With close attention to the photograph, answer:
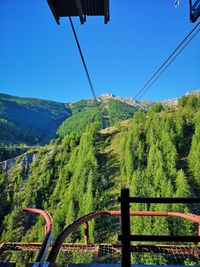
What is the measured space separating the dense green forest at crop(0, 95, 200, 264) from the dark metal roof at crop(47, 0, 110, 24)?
1304 inches

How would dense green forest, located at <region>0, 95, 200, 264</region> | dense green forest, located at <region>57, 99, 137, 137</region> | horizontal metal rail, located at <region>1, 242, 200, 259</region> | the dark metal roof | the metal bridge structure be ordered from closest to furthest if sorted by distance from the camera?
the metal bridge structure < the dark metal roof < horizontal metal rail, located at <region>1, 242, 200, 259</region> < dense green forest, located at <region>0, 95, 200, 264</region> < dense green forest, located at <region>57, 99, 137, 137</region>

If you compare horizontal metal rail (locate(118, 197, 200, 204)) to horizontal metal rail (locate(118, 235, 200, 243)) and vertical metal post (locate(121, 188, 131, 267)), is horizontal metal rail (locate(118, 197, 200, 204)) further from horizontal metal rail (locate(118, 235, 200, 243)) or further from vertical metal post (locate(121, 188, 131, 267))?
horizontal metal rail (locate(118, 235, 200, 243))

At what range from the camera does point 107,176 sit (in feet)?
207

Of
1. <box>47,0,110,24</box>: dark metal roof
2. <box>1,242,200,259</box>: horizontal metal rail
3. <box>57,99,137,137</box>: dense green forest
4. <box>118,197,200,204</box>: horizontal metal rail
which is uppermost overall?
<box>57,99,137,137</box>: dense green forest

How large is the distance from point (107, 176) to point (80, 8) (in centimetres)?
6027

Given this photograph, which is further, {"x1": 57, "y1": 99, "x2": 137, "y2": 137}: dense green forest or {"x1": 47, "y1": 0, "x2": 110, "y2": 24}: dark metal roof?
{"x1": 57, "y1": 99, "x2": 137, "y2": 137}: dense green forest

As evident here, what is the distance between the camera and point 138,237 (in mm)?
2172

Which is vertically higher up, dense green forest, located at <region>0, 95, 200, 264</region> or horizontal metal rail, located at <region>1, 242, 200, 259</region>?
dense green forest, located at <region>0, 95, 200, 264</region>

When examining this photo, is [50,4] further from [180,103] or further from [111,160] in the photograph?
[180,103]

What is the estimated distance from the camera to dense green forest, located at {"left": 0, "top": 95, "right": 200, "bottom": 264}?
45938 mm

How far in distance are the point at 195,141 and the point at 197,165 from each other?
7.99 m

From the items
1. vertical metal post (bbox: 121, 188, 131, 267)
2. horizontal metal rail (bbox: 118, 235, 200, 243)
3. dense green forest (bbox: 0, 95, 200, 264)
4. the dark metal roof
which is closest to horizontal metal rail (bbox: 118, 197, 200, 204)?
vertical metal post (bbox: 121, 188, 131, 267)

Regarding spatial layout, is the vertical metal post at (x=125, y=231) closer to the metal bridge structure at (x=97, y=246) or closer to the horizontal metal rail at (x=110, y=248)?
the metal bridge structure at (x=97, y=246)

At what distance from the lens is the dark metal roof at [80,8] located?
13.5ft
